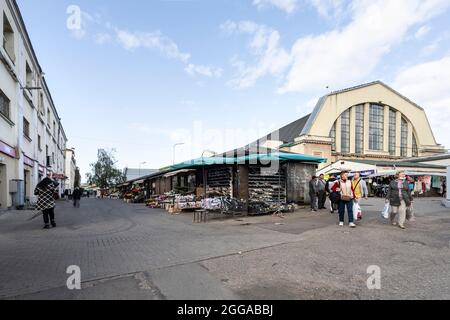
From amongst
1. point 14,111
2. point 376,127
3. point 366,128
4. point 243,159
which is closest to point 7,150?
point 14,111

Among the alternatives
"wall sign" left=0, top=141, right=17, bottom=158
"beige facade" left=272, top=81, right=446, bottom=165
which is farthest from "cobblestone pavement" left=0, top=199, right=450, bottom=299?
"beige facade" left=272, top=81, right=446, bottom=165

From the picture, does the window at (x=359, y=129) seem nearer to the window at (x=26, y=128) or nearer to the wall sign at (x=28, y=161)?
the wall sign at (x=28, y=161)

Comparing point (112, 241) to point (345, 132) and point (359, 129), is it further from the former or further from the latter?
point (359, 129)

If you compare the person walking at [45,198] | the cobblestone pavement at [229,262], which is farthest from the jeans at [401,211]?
the person walking at [45,198]

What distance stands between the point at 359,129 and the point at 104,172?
165ft

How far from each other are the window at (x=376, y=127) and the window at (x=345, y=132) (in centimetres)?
419

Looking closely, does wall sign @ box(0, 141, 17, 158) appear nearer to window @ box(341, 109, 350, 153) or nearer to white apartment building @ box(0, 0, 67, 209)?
white apartment building @ box(0, 0, 67, 209)

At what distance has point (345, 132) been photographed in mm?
48562

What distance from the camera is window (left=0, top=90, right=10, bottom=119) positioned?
14759 mm

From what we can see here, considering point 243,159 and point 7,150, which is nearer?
point 243,159

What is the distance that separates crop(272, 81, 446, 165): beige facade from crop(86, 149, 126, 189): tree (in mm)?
36979

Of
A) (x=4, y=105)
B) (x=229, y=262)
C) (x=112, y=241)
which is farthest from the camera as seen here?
(x=4, y=105)
